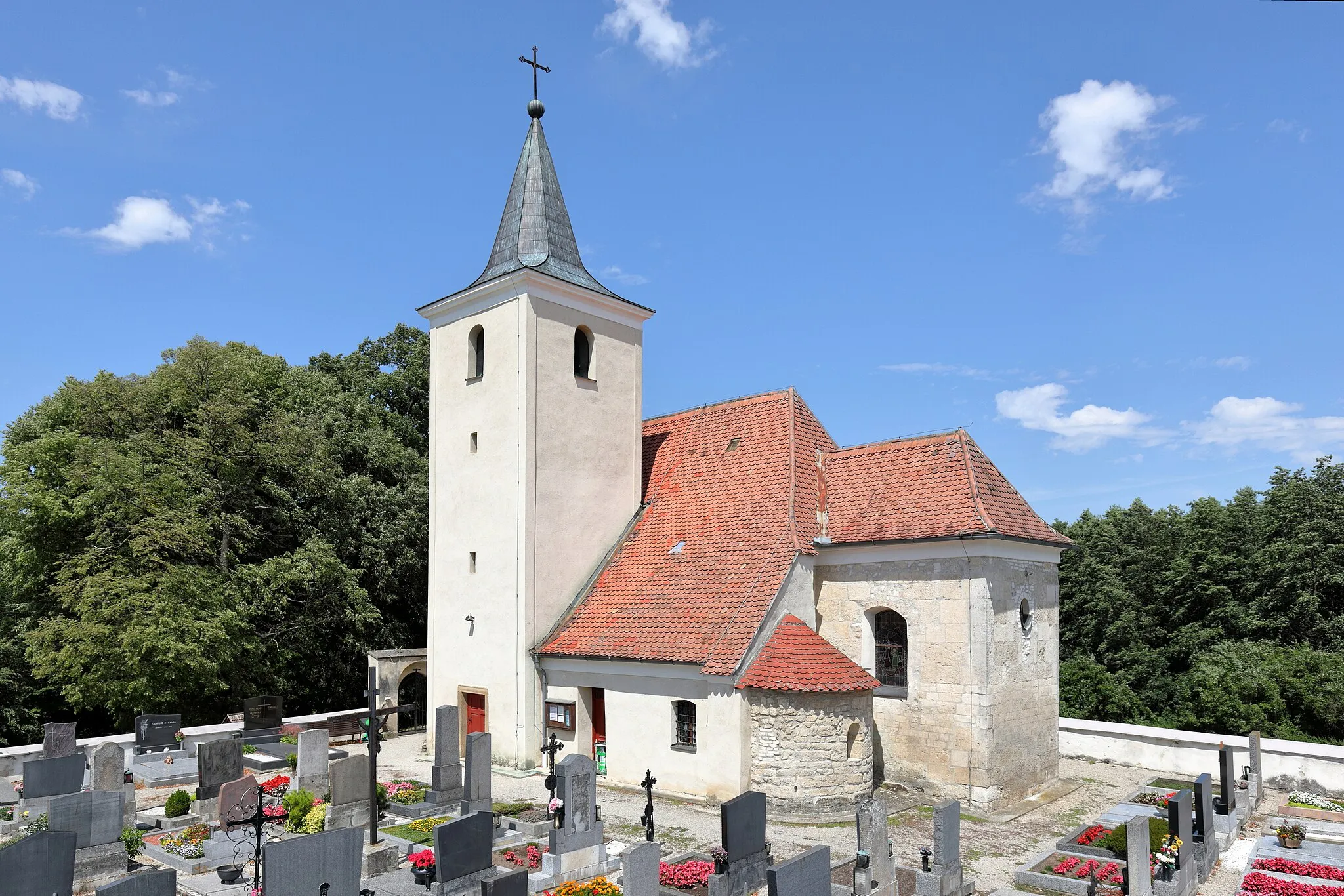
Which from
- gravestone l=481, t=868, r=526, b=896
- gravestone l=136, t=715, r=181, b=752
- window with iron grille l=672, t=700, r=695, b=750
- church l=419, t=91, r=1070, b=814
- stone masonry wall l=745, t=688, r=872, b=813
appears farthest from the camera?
gravestone l=136, t=715, r=181, b=752

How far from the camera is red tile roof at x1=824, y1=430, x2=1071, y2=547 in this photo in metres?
18.5

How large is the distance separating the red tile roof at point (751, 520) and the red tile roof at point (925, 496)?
0.03 meters

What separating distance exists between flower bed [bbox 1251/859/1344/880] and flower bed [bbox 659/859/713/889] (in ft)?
27.6

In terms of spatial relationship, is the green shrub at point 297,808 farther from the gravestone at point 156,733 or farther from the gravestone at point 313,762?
the gravestone at point 156,733

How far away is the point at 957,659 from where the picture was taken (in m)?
18.0

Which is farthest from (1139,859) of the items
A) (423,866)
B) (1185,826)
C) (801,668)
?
(423,866)

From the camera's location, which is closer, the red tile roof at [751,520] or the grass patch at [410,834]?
the grass patch at [410,834]

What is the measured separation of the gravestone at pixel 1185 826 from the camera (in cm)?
1266

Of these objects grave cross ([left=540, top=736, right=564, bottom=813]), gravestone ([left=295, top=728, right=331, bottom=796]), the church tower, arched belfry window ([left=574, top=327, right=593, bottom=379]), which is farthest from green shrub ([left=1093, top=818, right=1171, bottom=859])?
arched belfry window ([left=574, top=327, right=593, bottom=379])

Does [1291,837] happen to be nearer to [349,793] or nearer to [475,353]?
[349,793]

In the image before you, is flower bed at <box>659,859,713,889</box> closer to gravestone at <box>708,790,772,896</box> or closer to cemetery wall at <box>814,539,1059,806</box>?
gravestone at <box>708,790,772,896</box>

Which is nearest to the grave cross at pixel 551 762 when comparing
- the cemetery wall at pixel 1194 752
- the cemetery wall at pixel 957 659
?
the cemetery wall at pixel 957 659

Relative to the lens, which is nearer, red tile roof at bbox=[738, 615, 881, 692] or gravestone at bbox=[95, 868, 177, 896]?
gravestone at bbox=[95, 868, 177, 896]

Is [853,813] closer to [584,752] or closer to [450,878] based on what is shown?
[584,752]
